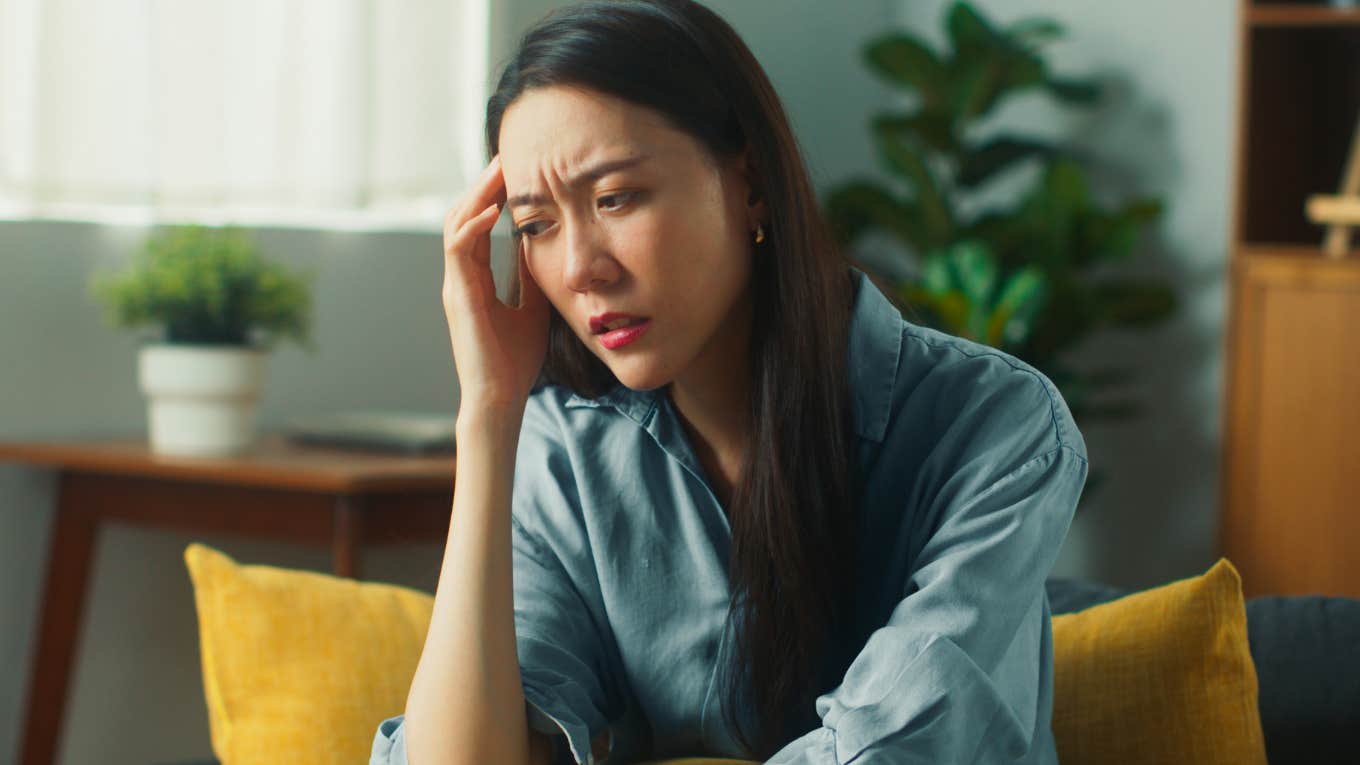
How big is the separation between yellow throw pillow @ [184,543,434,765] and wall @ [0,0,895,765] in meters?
1.11

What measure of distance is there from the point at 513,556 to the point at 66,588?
1.35 m

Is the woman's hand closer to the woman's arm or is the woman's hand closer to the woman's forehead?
the woman's arm

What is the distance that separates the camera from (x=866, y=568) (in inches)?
53.3

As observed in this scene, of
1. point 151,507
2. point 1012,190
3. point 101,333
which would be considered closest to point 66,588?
point 151,507

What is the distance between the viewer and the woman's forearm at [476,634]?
1.30 meters

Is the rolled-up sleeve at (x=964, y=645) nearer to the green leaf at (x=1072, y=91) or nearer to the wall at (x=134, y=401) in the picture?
the wall at (x=134, y=401)

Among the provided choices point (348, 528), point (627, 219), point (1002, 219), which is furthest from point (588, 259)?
point (1002, 219)

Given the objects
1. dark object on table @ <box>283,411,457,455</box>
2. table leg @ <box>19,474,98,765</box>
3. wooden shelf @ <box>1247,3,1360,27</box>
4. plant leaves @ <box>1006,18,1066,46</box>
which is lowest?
table leg @ <box>19,474,98,765</box>

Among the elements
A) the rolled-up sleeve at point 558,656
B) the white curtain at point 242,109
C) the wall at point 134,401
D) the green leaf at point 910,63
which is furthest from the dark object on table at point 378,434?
the green leaf at point 910,63

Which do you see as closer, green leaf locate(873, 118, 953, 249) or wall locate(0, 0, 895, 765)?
wall locate(0, 0, 895, 765)

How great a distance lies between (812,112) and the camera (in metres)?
3.89

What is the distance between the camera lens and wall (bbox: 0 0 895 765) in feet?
8.30

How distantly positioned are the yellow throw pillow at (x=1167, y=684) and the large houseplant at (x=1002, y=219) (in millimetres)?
1727

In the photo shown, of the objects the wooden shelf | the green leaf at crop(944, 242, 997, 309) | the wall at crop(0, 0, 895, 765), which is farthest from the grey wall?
the wooden shelf
